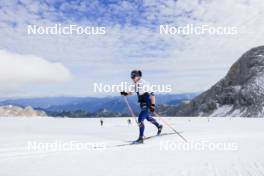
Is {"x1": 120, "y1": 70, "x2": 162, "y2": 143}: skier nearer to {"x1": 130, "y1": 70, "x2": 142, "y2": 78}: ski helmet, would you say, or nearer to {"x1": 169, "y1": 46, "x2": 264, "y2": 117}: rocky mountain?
{"x1": 130, "y1": 70, "x2": 142, "y2": 78}: ski helmet

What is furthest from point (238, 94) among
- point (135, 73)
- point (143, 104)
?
point (135, 73)

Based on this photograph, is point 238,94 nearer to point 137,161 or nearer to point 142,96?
point 142,96

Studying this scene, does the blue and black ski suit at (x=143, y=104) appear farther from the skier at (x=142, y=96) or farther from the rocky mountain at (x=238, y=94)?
the rocky mountain at (x=238, y=94)

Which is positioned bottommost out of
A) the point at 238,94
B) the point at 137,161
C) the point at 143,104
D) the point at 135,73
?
the point at 137,161

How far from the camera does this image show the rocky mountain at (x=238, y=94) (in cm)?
14112

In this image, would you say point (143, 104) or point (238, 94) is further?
point (238, 94)

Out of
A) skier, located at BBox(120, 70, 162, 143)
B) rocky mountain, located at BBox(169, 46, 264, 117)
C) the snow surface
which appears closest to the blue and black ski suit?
skier, located at BBox(120, 70, 162, 143)

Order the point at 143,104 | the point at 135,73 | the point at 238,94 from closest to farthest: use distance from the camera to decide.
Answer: the point at 135,73
the point at 143,104
the point at 238,94

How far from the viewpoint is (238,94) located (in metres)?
151

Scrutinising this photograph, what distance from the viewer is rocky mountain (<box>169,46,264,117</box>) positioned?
14112 cm

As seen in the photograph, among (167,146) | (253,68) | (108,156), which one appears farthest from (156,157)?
(253,68)

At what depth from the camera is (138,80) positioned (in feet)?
42.9

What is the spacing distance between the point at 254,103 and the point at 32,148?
137581 mm

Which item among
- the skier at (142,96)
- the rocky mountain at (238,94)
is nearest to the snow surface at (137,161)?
the skier at (142,96)
